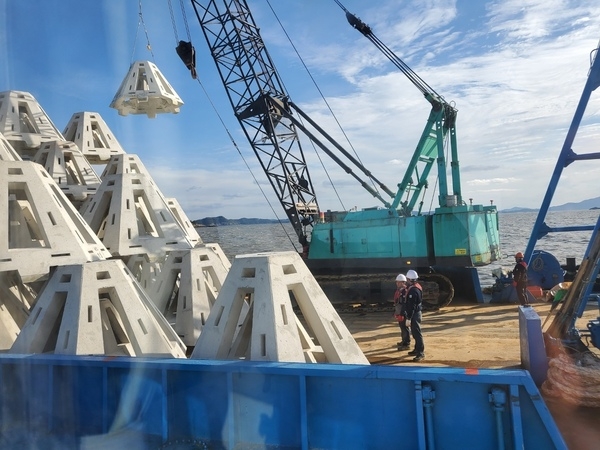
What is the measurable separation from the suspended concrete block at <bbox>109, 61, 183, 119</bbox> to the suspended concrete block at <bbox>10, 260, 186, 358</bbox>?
8.04m

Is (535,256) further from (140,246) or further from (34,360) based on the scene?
(34,360)

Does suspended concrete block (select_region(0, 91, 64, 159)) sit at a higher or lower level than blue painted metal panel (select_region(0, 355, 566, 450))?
higher

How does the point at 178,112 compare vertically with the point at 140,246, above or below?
above

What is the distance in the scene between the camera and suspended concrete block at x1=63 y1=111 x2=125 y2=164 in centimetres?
1349

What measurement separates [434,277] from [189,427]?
11.9m

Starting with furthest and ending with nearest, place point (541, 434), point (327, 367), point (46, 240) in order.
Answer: point (46, 240), point (327, 367), point (541, 434)

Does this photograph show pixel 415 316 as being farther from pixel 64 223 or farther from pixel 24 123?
pixel 24 123

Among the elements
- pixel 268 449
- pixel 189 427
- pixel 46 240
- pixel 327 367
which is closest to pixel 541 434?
pixel 327 367

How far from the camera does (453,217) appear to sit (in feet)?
48.9

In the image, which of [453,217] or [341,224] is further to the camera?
[341,224]

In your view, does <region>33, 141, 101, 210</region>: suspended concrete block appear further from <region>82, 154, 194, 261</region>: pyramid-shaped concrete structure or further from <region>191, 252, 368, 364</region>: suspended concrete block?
<region>191, 252, 368, 364</region>: suspended concrete block

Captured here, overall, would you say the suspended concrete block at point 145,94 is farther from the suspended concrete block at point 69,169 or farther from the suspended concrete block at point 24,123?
the suspended concrete block at point 69,169

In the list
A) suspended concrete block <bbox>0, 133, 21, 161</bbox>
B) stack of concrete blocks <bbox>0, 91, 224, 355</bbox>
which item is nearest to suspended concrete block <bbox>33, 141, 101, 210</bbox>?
stack of concrete blocks <bbox>0, 91, 224, 355</bbox>

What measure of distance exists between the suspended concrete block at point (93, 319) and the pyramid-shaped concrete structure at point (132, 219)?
3440 mm
